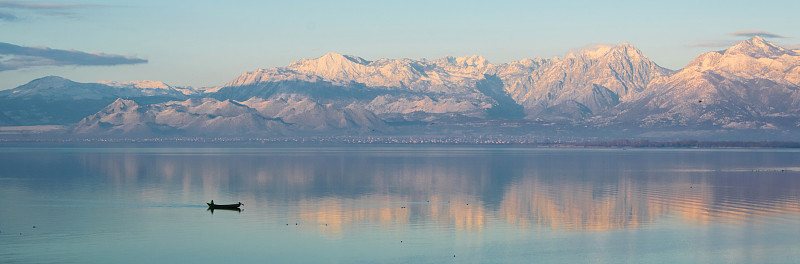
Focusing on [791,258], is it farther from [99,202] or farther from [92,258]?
[99,202]

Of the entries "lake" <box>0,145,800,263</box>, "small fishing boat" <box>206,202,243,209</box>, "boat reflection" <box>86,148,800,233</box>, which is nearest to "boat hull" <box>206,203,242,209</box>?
"small fishing boat" <box>206,202,243,209</box>

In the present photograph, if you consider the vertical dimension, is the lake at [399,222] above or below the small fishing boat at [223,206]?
below

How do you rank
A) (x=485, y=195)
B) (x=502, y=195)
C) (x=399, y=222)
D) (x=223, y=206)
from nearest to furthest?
(x=399, y=222) → (x=223, y=206) → (x=485, y=195) → (x=502, y=195)

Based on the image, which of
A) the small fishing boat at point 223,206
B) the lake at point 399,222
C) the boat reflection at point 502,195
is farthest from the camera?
the small fishing boat at point 223,206

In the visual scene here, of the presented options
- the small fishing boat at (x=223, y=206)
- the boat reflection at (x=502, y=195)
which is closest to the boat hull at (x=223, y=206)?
the small fishing boat at (x=223, y=206)

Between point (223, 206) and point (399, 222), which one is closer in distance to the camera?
point (399, 222)

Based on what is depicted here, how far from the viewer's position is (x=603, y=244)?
6175 centimetres

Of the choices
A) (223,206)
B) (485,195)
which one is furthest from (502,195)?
(223,206)

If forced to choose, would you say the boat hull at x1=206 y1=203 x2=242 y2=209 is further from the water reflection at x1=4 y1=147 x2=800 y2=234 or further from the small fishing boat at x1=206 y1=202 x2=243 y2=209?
the water reflection at x1=4 y1=147 x2=800 y2=234

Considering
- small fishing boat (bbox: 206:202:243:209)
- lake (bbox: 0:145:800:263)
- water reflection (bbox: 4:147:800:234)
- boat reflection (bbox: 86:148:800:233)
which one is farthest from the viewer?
small fishing boat (bbox: 206:202:243:209)

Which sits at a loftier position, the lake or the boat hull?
the boat hull

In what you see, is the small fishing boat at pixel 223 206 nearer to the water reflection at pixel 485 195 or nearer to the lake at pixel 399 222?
the lake at pixel 399 222

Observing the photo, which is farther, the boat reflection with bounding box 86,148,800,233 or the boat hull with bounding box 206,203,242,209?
the boat hull with bounding box 206,203,242,209

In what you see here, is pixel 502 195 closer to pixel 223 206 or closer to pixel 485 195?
pixel 485 195
